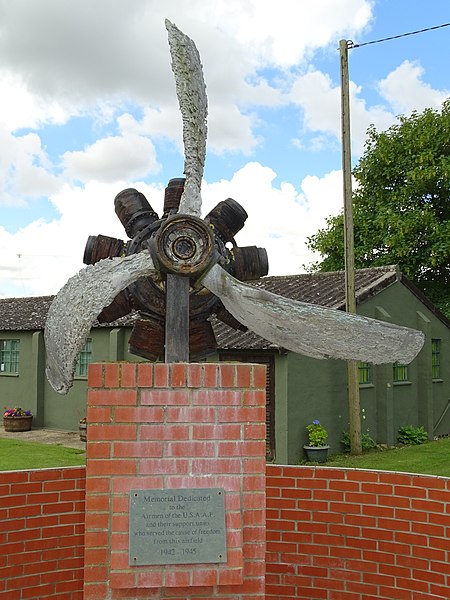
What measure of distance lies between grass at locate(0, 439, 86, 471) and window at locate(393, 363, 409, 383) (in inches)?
321

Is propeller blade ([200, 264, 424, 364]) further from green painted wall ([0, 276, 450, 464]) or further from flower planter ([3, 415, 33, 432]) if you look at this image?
flower planter ([3, 415, 33, 432])

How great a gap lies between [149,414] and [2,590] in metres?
2.15

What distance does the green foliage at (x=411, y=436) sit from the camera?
16.6 metres

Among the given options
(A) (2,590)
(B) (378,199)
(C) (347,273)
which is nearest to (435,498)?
(A) (2,590)

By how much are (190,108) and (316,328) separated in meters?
1.75

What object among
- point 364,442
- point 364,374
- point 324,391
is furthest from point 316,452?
point 364,374

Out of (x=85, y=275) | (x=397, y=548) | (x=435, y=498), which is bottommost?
(x=397, y=548)

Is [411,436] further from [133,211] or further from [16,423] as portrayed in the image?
[133,211]

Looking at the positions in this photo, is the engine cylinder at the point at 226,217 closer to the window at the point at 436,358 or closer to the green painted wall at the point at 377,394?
the green painted wall at the point at 377,394

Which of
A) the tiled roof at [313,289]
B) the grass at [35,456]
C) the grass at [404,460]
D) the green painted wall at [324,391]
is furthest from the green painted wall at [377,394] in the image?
the grass at [35,456]

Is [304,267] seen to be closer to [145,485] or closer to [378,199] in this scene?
[378,199]

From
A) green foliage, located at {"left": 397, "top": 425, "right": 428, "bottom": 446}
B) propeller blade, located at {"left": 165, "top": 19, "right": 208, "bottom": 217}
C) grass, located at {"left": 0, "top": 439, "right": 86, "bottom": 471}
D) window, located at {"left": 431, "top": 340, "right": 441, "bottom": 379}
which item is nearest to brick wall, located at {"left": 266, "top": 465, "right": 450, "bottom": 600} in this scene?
propeller blade, located at {"left": 165, "top": 19, "right": 208, "bottom": 217}

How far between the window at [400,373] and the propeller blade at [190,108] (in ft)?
44.9

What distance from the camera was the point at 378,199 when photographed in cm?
2558
